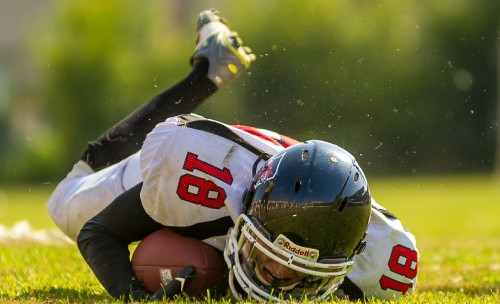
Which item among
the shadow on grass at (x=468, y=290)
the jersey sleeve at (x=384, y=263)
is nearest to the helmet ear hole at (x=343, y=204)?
the jersey sleeve at (x=384, y=263)

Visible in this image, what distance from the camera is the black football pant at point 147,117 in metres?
4.92

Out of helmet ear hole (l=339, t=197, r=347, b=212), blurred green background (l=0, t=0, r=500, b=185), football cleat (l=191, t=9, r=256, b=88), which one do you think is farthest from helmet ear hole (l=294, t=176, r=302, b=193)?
blurred green background (l=0, t=0, r=500, b=185)

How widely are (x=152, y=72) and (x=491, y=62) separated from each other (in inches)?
431

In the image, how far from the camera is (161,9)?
33.4 m

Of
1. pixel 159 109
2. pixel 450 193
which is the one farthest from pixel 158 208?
pixel 450 193

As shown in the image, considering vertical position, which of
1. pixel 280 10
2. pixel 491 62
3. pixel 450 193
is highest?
pixel 280 10

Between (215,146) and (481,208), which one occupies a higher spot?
(215,146)

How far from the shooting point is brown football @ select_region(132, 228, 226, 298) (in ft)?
12.7

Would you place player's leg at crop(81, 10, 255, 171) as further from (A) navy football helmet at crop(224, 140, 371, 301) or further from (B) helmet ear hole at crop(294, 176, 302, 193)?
(B) helmet ear hole at crop(294, 176, 302, 193)

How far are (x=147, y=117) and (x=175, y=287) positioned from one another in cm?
136

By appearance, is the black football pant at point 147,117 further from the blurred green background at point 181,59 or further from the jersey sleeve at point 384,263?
the blurred green background at point 181,59

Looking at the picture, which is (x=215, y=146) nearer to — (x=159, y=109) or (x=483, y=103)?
(x=159, y=109)

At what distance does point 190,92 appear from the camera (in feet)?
16.5

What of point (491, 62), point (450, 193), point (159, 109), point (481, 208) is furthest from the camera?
point (491, 62)
